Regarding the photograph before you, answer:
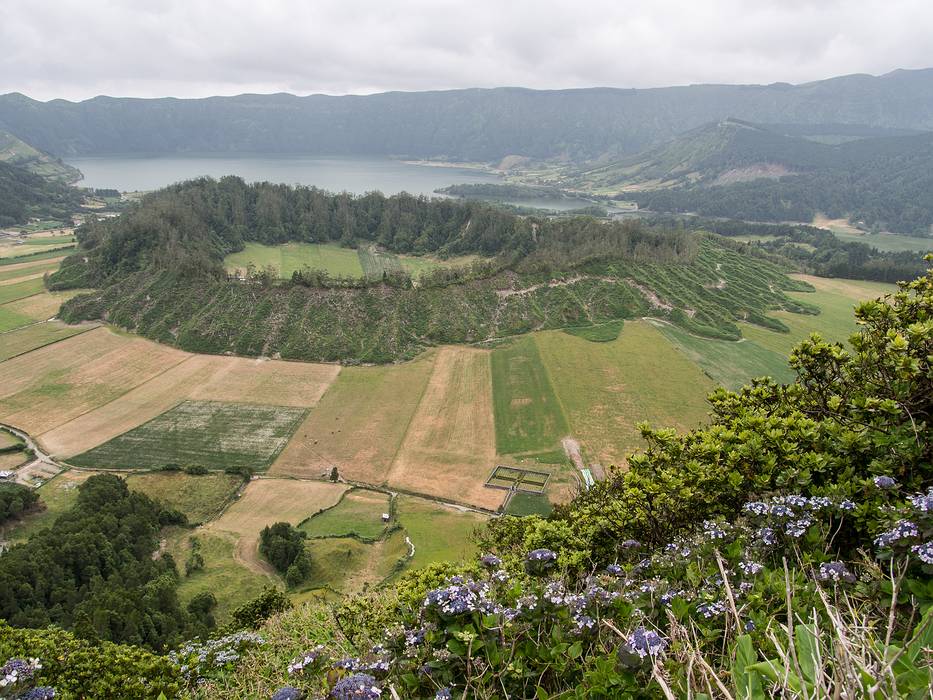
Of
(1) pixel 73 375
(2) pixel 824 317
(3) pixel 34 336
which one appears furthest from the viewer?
(2) pixel 824 317

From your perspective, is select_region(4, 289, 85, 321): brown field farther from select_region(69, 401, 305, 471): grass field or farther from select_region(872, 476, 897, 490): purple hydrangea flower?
select_region(872, 476, 897, 490): purple hydrangea flower

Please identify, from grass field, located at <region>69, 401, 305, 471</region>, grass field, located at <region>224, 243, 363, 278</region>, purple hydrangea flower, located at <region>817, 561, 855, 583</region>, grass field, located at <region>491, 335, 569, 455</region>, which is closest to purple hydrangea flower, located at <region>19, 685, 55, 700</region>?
purple hydrangea flower, located at <region>817, 561, 855, 583</region>

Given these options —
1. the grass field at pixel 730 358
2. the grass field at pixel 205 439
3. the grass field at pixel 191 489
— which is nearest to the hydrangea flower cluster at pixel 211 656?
the grass field at pixel 191 489

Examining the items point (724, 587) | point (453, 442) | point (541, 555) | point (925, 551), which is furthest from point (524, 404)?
point (925, 551)

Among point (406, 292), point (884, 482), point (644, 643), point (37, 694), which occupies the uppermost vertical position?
point (884, 482)

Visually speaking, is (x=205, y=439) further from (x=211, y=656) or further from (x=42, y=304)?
(x=42, y=304)

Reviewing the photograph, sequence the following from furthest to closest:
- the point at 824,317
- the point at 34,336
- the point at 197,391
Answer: the point at 824,317 → the point at 34,336 → the point at 197,391

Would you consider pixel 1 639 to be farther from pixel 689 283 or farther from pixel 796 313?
pixel 796 313

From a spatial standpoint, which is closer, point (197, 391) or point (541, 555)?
point (541, 555)
